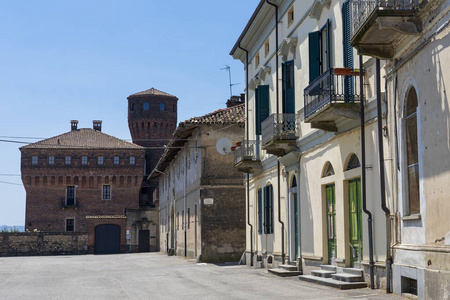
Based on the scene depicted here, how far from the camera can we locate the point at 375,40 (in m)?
11.6

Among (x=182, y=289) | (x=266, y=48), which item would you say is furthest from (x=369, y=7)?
(x=266, y=48)

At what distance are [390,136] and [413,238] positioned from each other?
2.07 m

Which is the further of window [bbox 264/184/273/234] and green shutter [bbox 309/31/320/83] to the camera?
window [bbox 264/184/273/234]

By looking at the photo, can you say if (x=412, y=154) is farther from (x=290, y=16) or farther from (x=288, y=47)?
(x=290, y=16)

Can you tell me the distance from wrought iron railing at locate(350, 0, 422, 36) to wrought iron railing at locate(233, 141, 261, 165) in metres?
11.3

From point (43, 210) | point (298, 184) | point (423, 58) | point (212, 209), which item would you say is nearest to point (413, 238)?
point (423, 58)

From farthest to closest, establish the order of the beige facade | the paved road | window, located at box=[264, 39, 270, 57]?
window, located at box=[264, 39, 270, 57]
the paved road
the beige facade

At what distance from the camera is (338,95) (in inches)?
546

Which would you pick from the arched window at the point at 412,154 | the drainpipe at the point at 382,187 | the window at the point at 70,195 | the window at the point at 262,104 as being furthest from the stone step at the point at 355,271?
the window at the point at 70,195

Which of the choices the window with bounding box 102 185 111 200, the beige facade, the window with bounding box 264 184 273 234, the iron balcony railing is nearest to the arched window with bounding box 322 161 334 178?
the beige facade

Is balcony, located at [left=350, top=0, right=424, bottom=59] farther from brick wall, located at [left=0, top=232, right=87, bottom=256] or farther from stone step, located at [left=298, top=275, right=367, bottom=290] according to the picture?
brick wall, located at [left=0, top=232, right=87, bottom=256]

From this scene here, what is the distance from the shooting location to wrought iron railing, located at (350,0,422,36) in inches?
415

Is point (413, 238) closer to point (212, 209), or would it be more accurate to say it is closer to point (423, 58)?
point (423, 58)

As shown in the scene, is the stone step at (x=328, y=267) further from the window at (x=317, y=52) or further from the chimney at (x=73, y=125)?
the chimney at (x=73, y=125)
